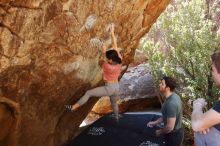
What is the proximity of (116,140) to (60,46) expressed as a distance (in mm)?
2774

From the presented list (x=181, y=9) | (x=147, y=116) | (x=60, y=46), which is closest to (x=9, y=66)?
(x=60, y=46)

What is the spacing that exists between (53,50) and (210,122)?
3.69 metres

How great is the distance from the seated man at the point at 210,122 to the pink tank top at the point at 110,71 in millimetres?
3523

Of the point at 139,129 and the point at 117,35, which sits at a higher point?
the point at 117,35

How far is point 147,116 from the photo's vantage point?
33.7 ft

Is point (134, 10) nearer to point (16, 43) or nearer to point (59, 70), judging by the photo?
point (59, 70)

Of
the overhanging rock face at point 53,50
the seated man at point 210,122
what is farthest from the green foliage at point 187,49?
the seated man at point 210,122

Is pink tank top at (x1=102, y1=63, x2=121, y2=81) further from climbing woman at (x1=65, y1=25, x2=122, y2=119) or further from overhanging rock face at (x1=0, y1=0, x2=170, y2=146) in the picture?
overhanging rock face at (x1=0, y1=0, x2=170, y2=146)

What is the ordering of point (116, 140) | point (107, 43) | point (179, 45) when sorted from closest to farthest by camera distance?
point (107, 43) < point (116, 140) < point (179, 45)

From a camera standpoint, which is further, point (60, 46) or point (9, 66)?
point (60, 46)

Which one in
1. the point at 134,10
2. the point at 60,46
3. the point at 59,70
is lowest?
the point at 59,70

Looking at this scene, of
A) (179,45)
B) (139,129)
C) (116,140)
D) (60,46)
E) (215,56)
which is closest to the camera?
(215,56)

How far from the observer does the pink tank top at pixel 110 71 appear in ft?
25.7

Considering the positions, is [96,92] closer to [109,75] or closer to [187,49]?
[109,75]
